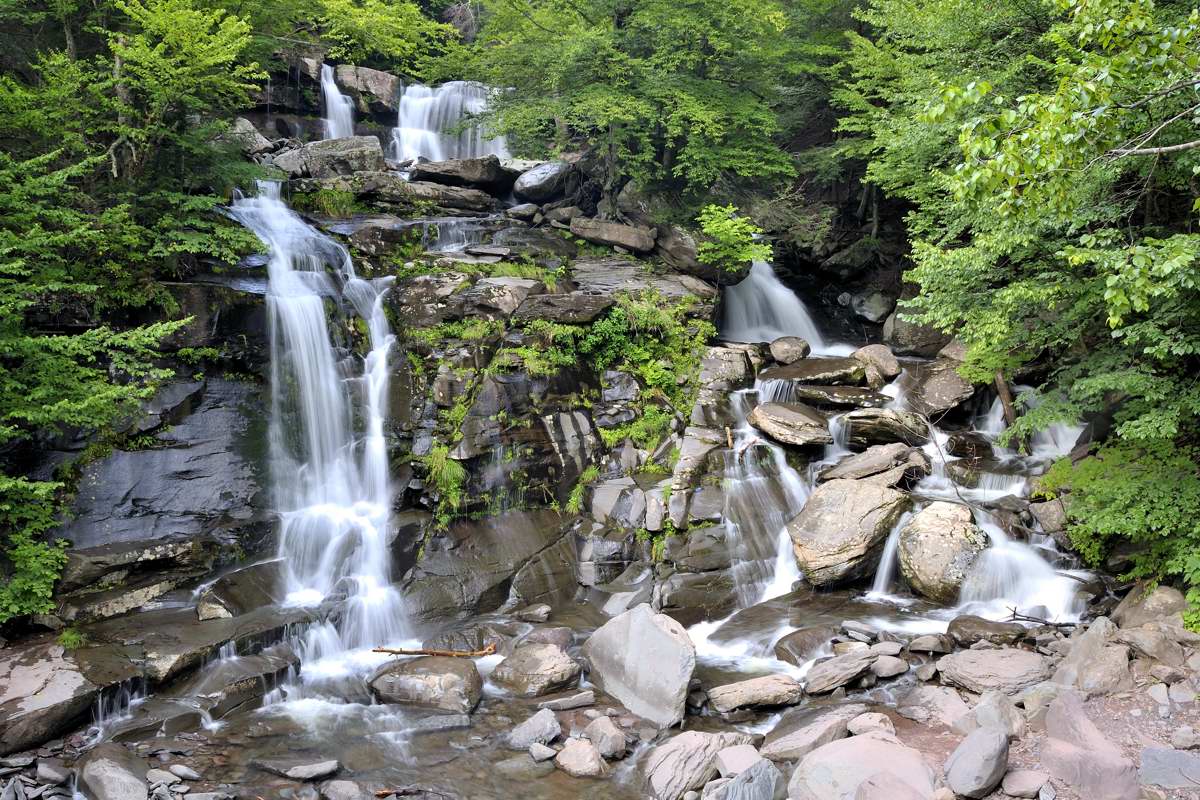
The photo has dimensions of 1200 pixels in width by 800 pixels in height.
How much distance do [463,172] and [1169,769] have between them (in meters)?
18.6

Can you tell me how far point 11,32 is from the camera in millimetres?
12727

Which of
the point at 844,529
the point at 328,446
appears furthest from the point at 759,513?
the point at 328,446

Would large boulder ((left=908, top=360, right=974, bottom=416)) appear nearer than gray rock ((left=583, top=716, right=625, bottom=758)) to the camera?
No

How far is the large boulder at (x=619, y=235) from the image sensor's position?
17562 mm

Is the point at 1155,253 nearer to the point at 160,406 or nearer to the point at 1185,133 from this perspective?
the point at 1185,133

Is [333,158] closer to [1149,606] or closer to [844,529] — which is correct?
[844,529]

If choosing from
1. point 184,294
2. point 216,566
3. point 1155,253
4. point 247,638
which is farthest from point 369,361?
point 1155,253

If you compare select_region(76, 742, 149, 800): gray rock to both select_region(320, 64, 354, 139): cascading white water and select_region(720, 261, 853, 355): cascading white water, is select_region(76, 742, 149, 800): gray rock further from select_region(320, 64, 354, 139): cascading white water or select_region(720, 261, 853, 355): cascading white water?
select_region(320, 64, 354, 139): cascading white water

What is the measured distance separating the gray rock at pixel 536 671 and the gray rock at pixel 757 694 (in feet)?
5.86

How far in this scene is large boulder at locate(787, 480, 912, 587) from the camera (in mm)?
10391

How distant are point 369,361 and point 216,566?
14.4 feet

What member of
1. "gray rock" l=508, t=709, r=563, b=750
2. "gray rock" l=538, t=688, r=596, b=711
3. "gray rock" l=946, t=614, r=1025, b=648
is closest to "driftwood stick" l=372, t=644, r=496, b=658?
"gray rock" l=538, t=688, r=596, b=711

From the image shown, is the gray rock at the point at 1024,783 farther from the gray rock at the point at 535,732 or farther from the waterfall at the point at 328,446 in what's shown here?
the waterfall at the point at 328,446

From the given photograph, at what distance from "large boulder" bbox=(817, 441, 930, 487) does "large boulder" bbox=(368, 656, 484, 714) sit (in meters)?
6.71
